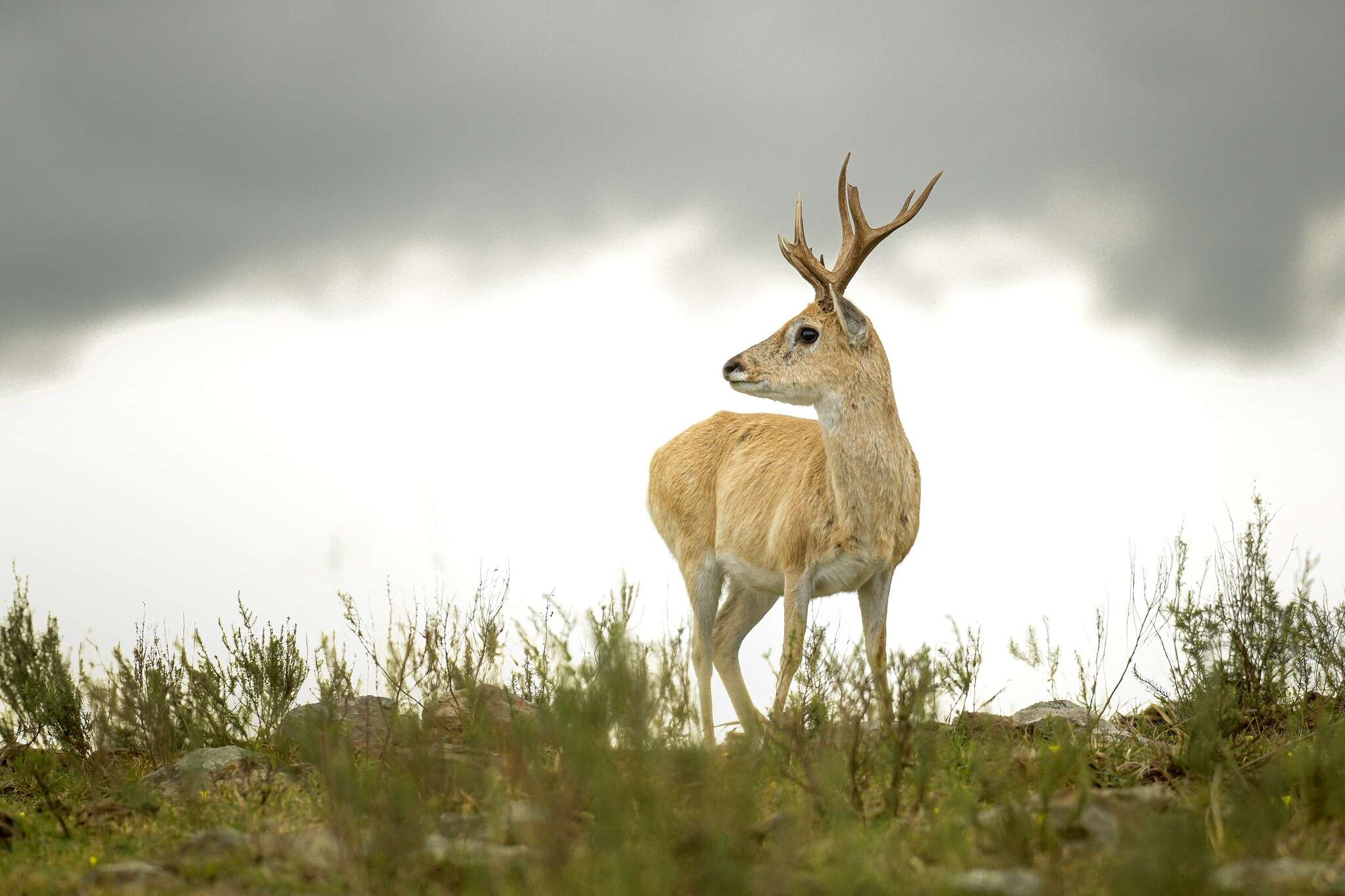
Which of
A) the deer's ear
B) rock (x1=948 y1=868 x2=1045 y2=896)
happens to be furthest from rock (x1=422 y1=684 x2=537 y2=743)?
the deer's ear

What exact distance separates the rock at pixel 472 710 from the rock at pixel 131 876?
5.08 ft

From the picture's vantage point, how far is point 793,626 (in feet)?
27.8

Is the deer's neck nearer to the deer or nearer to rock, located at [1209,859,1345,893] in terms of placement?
the deer

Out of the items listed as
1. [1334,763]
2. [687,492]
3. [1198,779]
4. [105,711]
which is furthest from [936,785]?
[105,711]

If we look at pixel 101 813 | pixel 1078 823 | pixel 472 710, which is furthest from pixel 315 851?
pixel 1078 823

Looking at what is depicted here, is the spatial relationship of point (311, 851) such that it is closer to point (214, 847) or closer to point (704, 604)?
point (214, 847)

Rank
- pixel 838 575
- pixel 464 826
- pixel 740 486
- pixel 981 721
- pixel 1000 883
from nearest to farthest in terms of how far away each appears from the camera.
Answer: pixel 1000 883
pixel 464 826
pixel 981 721
pixel 838 575
pixel 740 486

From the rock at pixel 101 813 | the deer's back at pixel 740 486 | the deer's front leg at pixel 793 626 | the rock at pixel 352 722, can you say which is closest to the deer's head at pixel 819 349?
the deer's back at pixel 740 486

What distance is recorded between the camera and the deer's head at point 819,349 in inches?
353

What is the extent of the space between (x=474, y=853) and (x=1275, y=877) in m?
2.69

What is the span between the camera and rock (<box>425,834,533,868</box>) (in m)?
4.31

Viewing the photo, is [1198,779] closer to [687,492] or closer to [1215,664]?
[1215,664]

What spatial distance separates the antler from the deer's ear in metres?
0.21

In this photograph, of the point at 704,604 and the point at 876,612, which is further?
A: the point at 704,604
